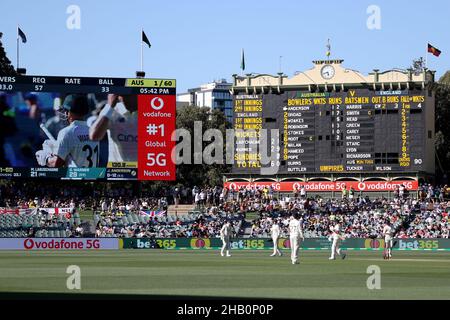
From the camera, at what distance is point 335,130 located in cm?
6344

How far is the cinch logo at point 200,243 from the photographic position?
61.1m

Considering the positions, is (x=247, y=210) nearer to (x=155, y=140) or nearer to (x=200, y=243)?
(x=200, y=243)

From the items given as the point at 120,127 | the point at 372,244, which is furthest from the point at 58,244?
the point at 372,244

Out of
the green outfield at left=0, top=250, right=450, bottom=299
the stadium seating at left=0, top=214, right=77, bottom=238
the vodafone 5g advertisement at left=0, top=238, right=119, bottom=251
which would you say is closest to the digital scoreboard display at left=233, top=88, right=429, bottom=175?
the vodafone 5g advertisement at left=0, top=238, right=119, bottom=251

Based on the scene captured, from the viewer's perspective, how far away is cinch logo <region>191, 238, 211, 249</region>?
200 feet

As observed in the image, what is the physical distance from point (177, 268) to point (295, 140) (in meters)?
32.4

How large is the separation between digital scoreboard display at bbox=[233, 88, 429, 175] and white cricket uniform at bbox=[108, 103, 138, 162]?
6.98 meters

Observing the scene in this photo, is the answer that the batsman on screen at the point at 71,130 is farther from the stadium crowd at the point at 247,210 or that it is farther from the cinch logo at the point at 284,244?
the cinch logo at the point at 284,244

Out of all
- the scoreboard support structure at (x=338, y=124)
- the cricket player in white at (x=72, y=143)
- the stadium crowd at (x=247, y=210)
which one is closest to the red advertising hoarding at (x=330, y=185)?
the scoreboard support structure at (x=338, y=124)

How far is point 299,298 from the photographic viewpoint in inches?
813

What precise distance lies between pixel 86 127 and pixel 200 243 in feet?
32.4

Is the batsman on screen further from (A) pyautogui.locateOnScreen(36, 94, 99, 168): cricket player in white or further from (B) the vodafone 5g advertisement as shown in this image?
(B) the vodafone 5g advertisement

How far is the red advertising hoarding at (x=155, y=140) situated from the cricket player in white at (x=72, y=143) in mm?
2997
